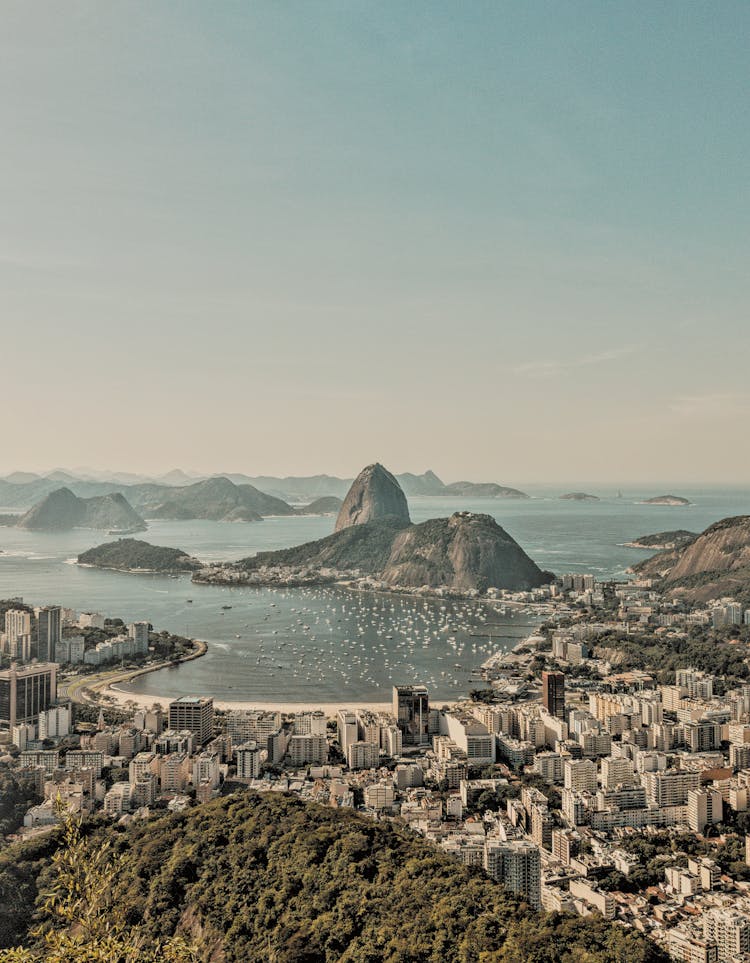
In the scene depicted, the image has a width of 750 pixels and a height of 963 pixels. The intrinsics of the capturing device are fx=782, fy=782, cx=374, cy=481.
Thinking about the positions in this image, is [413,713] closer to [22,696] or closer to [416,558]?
[22,696]

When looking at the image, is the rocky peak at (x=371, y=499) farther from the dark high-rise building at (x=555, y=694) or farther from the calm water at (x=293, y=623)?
the dark high-rise building at (x=555, y=694)

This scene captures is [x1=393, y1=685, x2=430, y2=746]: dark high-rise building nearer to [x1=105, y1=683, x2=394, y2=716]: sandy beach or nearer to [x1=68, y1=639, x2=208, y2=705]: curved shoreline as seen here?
[x1=105, y1=683, x2=394, y2=716]: sandy beach

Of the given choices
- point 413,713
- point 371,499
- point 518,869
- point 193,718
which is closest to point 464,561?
point 371,499

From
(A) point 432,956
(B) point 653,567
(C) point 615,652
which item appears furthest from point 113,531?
(A) point 432,956

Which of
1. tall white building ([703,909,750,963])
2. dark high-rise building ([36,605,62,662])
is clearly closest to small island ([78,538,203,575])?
dark high-rise building ([36,605,62,662])

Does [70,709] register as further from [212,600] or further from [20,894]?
[212,600]

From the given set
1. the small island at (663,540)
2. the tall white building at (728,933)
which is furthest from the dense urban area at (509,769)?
the small island at (663,540)
